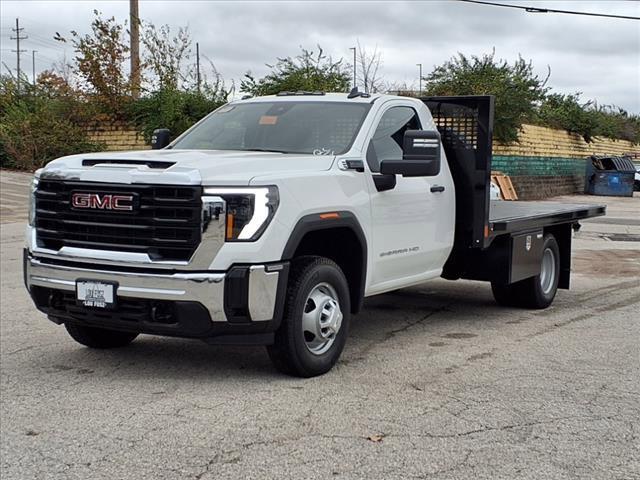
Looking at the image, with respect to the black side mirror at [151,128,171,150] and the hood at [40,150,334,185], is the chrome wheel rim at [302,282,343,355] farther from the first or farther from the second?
the black side mirror at [151,128,171,150]

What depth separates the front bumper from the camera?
5473 millimetres

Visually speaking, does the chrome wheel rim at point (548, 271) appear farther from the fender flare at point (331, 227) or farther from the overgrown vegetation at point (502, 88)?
the overgrown vegetation at point (502, 88)

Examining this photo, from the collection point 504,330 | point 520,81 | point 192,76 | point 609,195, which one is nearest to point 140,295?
point 504,330

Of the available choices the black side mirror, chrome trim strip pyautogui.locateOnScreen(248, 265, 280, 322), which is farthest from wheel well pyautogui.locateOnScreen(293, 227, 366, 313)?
the black side mirror

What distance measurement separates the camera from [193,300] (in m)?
5.48

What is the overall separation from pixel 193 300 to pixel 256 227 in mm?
608

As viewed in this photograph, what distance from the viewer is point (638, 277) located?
11.8 metres

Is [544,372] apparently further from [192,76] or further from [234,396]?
[192,76]

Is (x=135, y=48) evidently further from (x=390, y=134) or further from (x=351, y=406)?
(x=351, y=406)

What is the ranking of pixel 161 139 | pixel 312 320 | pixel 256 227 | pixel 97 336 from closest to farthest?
pixel 256 227 → pixel 312 320 → pixel 97 336 → pixel 161 139

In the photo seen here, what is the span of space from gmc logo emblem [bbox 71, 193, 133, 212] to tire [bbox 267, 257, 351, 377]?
3.90 ft

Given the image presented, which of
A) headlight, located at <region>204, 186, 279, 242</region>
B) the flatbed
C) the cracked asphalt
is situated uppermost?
headlight, located at <region>204, 186, 279, 242</region>

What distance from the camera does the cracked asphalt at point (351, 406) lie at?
14.7 feet

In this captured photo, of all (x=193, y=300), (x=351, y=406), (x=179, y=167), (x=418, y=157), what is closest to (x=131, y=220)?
(x=179, y=167)
